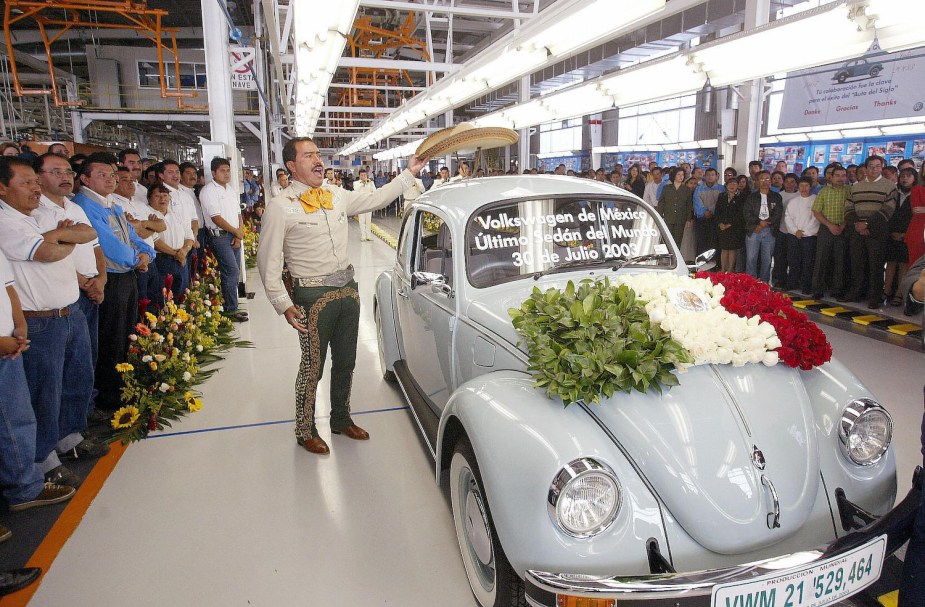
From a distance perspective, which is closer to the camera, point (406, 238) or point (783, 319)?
point (783, 319)

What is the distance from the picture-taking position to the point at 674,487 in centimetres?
197

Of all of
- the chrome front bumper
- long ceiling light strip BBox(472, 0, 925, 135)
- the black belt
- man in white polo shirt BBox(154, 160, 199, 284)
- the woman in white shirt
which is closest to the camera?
the chrome front bumper

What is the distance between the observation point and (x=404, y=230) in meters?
4.41

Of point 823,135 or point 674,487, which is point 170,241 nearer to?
point 674,487

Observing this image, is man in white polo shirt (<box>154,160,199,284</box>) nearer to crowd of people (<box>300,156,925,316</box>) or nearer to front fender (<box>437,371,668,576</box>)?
crowd of people (<box>300,156,925,316</box>)

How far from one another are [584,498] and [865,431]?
1254mm

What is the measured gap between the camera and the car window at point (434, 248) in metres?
3.56

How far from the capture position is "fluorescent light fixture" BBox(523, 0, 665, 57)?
4625mm

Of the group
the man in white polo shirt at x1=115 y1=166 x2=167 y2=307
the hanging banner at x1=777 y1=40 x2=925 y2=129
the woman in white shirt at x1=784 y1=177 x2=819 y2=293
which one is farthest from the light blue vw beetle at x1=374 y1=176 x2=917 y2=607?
the hanging banner at x1=777 y1=40 x2=925 y2=129

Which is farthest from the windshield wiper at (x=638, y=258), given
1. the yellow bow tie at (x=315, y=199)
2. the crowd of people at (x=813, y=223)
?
the crowd of people at (x=813, y=223)

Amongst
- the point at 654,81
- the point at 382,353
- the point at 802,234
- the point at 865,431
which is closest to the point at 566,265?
the point at 865,431

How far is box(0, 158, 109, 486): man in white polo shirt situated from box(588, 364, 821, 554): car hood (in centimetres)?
295

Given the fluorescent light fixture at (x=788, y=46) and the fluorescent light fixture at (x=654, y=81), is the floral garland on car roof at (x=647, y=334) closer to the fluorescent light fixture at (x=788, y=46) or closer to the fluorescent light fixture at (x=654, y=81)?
the fluorescent light fixture at (x=788, y=46)

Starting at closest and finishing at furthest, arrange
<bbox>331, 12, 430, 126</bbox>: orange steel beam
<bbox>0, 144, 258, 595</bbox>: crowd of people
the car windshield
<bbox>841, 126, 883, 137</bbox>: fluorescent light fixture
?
<bbox>0, 144, 258, 595</bbox>: crowd of people, the car windshield, <bbox>331, 12, 430, 126</bbox>: orange steel beam, <bbox>841, 126, 883, 137</bbox>: fluorescent light fixture
